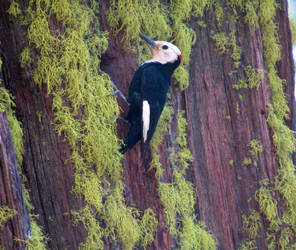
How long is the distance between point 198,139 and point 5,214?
147 cm

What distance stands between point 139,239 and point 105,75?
980 mm

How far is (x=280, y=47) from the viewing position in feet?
11.7

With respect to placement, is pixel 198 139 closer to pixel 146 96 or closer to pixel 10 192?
pixel 146 96

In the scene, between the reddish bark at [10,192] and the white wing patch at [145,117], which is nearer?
the reddish bark at [10,192]

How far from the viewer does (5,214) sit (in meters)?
2.04

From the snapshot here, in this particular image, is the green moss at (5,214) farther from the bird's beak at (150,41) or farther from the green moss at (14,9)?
the bird's beak at (150,41)

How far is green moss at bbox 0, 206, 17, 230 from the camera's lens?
204cm

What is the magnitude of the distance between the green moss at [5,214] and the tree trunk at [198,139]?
1.19 ft

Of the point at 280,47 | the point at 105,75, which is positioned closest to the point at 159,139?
the point at 105,75

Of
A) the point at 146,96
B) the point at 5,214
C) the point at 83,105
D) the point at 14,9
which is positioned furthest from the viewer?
the point at 146,96

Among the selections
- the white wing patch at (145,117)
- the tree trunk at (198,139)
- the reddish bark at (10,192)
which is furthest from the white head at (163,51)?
the reddish bark at (10,192)

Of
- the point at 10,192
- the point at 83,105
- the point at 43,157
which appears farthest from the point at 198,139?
the point at 10,192

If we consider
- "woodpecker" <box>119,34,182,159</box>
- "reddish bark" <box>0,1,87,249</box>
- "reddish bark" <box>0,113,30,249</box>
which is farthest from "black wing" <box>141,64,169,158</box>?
"reddish bark" <box>0,113,30,249</box>

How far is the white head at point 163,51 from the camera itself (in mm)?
2824
